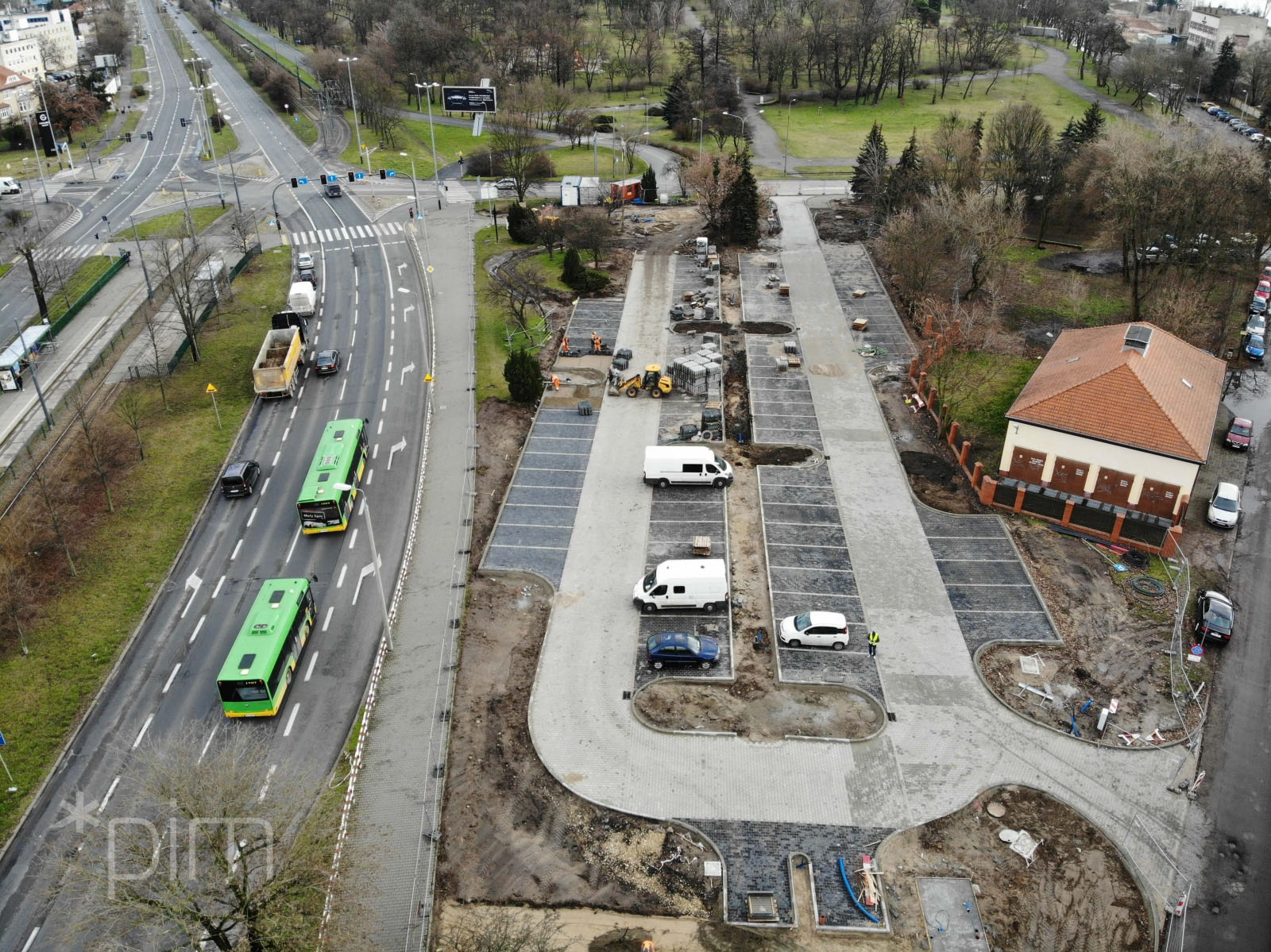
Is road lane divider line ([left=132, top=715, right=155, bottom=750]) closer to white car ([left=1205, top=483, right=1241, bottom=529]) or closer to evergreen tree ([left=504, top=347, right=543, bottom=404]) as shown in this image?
evergreen tree ([left=504, top=347, right=543, bottom=404])

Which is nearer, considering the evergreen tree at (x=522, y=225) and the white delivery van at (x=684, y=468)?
the white delivery van at (x=684, y=468)

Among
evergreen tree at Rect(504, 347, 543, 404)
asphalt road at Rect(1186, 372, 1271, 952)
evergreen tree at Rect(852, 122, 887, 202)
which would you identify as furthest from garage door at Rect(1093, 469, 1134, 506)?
evergreen tree at Rect(852, 122, 887, 202)

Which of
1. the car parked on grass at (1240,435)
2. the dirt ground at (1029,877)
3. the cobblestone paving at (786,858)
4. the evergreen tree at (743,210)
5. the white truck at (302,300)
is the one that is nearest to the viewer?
the dirt ground at (1029,877)

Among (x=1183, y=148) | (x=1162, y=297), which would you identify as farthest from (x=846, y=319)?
(x=1183, y=148)

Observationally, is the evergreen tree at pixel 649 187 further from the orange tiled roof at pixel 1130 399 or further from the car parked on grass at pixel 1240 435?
the car parked on grass at pixel 1240 435

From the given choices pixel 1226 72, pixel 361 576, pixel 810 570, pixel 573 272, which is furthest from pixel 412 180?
pixel 1226 72

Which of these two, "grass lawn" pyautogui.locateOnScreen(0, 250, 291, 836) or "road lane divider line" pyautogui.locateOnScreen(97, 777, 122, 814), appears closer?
"road lane divider line" pyautogui.locateOnScreen(97, 777, 122, 814)

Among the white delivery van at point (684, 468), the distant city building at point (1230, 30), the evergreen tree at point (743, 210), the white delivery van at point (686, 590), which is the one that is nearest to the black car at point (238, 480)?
the white delivery van at point (684, 468)

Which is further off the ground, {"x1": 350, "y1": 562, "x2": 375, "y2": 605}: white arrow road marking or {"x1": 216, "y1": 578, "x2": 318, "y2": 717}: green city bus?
{"x1": 216, "y1": 578, "x2": 318, "y2": 717}: green city bus
